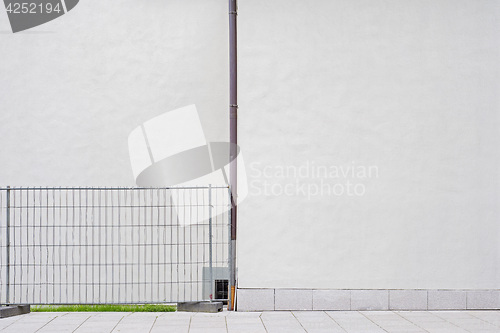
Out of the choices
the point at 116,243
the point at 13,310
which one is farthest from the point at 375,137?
the point at 13,310

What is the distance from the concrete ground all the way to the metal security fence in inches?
30.3

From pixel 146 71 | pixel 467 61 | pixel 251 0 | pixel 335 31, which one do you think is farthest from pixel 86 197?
pixel 467 61

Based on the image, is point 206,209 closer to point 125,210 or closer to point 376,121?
point 125,210

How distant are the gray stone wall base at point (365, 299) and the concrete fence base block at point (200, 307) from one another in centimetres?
27

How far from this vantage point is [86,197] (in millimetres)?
7594

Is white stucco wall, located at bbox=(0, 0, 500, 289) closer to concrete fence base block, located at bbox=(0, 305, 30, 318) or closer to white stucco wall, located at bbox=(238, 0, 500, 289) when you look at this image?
white stucco wall, located at bbox=(238, 0, 500, 289)

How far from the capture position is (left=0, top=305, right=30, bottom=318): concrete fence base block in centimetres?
669

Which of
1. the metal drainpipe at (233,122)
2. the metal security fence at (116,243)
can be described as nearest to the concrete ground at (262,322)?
the metal drainpipe at (233,122)

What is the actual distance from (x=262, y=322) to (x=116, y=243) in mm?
2398

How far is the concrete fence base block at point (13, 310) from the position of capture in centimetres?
669

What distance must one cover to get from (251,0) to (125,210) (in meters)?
3.19

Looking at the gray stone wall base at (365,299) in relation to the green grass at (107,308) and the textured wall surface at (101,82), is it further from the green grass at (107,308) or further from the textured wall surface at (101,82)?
the textured wall surface at (101,82)

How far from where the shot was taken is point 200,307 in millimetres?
7027

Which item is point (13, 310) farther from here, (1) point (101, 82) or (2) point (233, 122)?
(2) point (233, 122)
